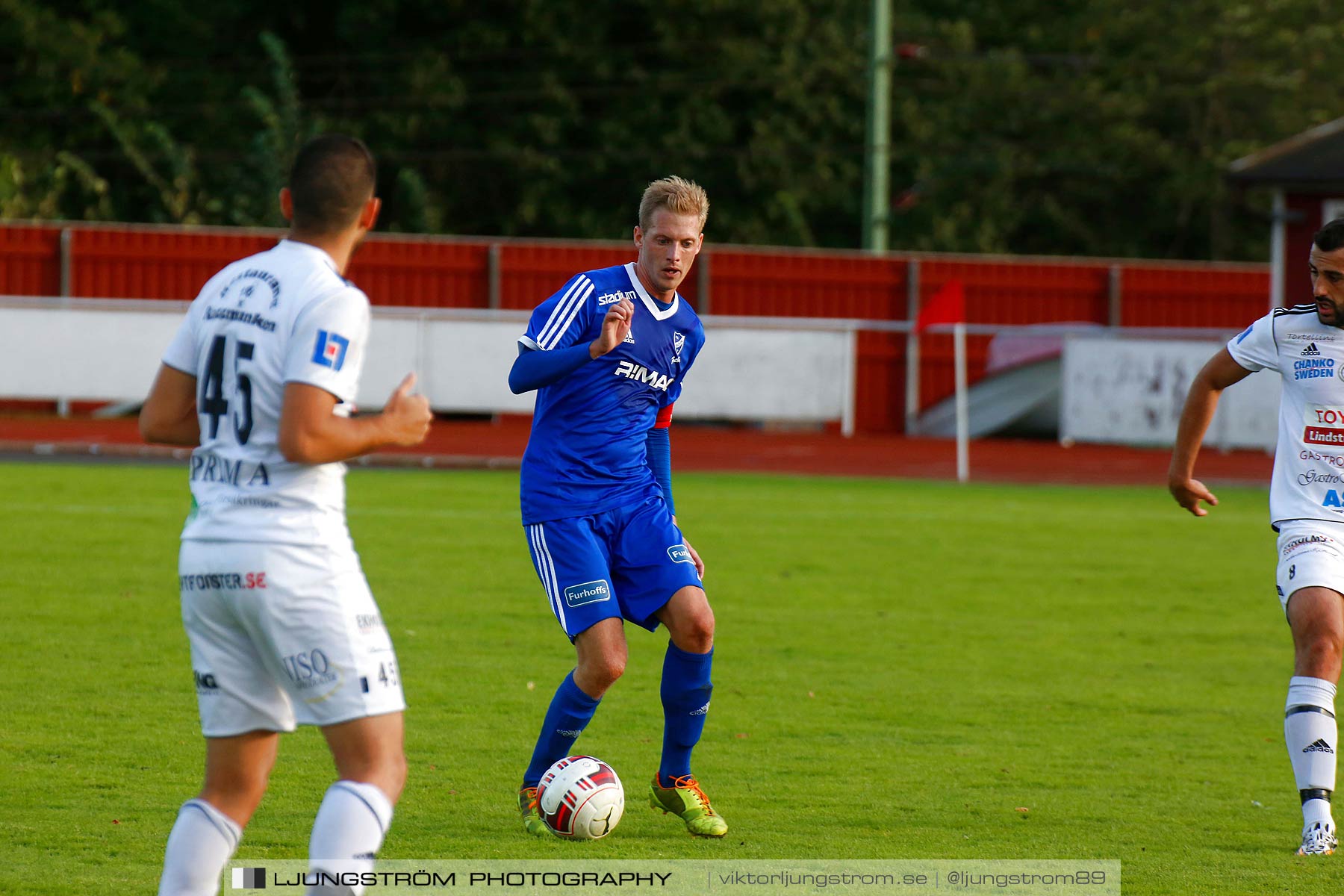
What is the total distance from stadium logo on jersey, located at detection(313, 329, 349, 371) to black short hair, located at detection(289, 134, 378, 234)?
0.30m

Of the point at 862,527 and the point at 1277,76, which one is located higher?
the point at 1277,76

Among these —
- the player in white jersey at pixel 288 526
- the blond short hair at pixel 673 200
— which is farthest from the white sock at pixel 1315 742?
the player in white jersey at pixel 288 526

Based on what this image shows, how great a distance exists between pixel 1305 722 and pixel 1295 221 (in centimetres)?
2211

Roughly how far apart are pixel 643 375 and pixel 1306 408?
228 cm

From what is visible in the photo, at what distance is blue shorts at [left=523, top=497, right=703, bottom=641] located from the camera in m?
5.66

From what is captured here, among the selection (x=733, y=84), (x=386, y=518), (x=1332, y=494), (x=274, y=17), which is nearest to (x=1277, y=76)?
(x=733, y=84)

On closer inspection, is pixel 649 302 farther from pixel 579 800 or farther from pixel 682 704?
pixel 579 800

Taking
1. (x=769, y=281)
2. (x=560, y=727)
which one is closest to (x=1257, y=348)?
(x=560, y=727)

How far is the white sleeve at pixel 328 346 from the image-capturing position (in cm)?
365

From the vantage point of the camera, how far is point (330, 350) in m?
3.67

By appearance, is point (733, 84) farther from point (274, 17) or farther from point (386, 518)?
point (386, 518)

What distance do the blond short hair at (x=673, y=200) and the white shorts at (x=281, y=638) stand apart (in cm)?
223

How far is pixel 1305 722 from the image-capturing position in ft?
18.7

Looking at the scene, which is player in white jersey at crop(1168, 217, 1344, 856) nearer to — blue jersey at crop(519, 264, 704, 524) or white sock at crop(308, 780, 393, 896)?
blue jersey at crop(519, 264, 704, 524)
